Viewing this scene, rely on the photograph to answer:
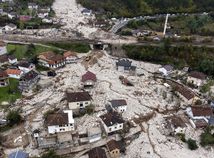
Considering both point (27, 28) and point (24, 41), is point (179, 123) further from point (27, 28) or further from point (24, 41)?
point (27, 28)

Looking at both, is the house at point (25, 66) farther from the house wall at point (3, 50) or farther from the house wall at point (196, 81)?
the house wall at point (196, 81)

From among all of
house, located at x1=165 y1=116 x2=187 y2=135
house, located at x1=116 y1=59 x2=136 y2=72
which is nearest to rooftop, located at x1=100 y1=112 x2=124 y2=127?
house, located at x1=165 y1=116 x2=187 y2=135

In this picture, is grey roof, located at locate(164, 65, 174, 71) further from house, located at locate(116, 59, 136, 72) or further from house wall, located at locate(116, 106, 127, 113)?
house wall, located at locate(116, 106, 127, 113)

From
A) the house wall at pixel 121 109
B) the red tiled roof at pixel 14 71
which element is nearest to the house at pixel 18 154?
the house wall at pixel 121 109

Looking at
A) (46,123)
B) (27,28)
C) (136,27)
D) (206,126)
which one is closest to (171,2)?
(136,27)

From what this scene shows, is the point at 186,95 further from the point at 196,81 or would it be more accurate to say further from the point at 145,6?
the point at 145,6
